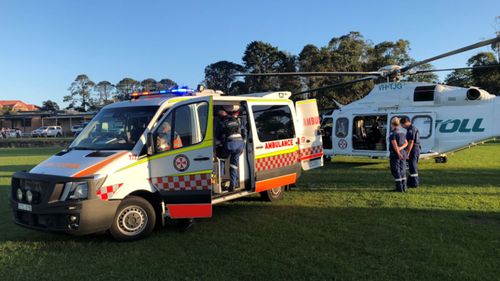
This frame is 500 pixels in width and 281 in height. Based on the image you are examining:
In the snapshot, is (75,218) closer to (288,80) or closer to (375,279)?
(375,279)

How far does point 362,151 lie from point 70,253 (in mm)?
10829

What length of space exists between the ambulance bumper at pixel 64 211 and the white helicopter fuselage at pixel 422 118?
10316 mm

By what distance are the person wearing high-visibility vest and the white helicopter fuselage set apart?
919cm

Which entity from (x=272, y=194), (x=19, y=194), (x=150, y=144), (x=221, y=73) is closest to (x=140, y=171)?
(x=150, y=144)

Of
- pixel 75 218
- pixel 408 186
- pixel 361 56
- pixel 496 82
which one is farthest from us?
pixel 361 56

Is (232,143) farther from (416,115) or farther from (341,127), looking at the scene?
(341,127)

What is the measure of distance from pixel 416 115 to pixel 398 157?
4.41 metres

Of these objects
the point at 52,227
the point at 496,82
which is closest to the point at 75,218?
the point at 52,227

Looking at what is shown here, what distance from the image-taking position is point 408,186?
975 centimetres

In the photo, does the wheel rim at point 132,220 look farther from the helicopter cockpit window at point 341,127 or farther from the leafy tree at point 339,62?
the leafy tree at point 339,62

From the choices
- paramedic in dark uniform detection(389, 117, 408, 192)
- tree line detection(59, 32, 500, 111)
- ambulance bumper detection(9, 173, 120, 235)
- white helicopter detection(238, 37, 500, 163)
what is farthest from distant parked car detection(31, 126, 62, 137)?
ambulance bumper detection(9, 173, 120, 235)

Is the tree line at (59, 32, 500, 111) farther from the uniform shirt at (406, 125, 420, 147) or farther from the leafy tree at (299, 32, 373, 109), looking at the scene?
the uniform shirt at (406, 125, 420, 147)

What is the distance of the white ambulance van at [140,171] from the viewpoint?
5336 millimetres

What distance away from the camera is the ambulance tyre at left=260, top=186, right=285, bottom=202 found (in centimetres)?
841
